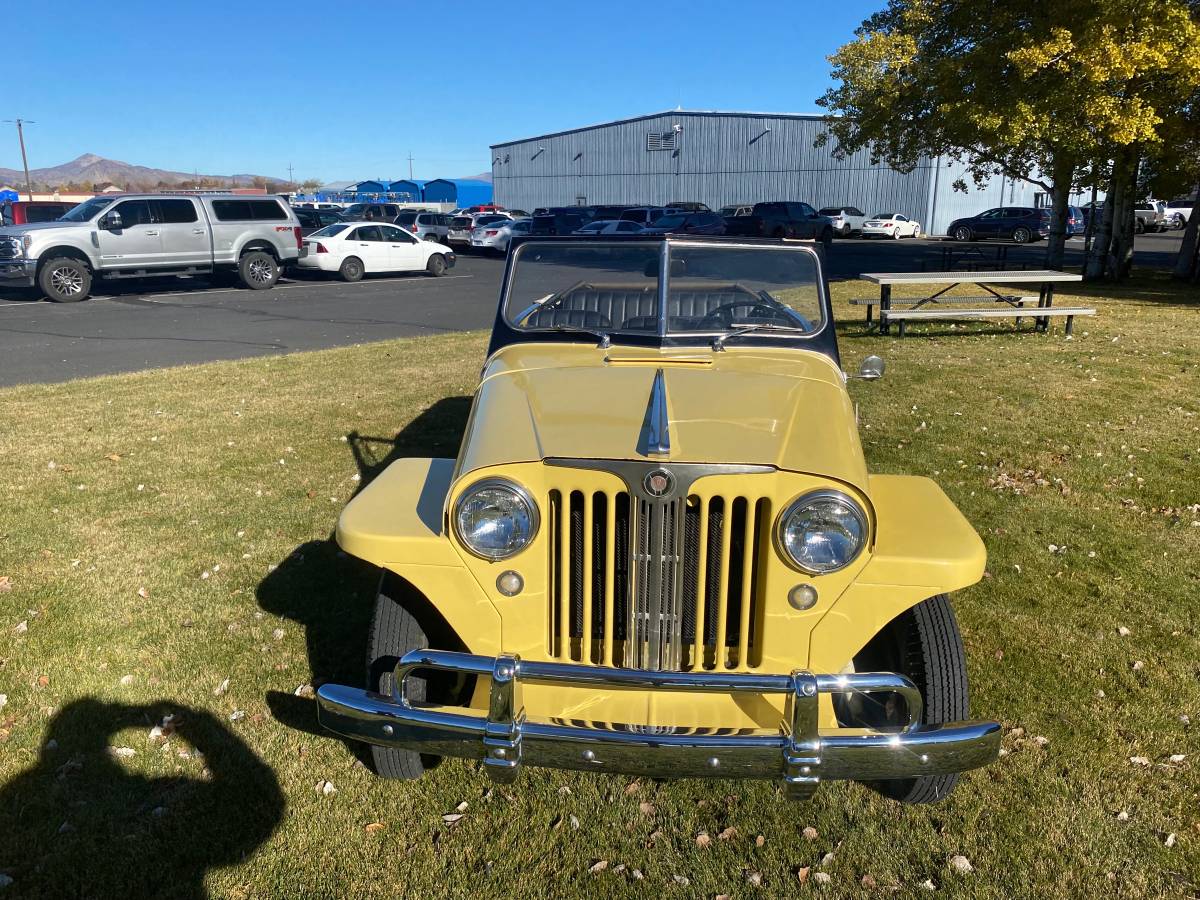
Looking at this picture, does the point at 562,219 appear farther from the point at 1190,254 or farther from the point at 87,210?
the point at 1190,254

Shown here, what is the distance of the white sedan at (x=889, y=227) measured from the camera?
3884cm

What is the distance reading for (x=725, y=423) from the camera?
287 cm

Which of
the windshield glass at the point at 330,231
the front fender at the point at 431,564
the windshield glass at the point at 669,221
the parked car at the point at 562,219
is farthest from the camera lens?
the parked car at the point at 562,219

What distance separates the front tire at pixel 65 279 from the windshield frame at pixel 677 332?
15.0 m

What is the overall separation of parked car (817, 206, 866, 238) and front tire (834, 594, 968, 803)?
37667 mm

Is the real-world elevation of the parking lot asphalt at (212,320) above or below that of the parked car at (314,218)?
below

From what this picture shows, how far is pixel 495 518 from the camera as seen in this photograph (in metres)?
2.75

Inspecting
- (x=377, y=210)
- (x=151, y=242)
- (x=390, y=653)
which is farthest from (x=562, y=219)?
(x=390, y=653)

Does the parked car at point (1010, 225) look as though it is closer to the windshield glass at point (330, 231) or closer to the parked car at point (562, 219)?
the parked car at point (562, 219)

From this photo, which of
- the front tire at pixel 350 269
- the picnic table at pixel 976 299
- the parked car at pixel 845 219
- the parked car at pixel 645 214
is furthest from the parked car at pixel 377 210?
the picnic table at pixel 976 299

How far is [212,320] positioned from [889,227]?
32263 mm

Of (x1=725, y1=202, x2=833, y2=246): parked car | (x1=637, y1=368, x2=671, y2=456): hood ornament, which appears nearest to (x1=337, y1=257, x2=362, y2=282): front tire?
(x1=725, y1=202, x2=833, y2=246): parked car

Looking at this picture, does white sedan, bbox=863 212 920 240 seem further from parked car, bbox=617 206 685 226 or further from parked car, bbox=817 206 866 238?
parked car, bbox=617 206 685 226

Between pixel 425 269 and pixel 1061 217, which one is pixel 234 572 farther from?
pixel 1061 217
